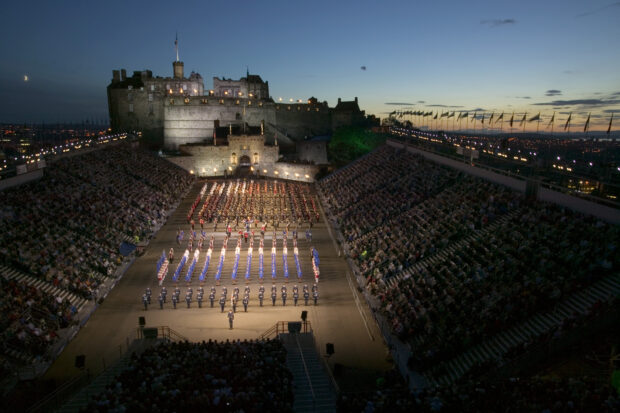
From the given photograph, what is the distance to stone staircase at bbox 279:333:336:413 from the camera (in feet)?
40.5

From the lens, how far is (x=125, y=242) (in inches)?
1107

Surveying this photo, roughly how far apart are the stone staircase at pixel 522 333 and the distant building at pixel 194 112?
5834 centimetres

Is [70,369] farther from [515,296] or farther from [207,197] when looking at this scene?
[207,197]

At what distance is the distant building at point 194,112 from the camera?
68.9m

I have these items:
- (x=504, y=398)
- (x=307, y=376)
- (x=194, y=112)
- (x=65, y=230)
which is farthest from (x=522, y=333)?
(x=194, y=112)

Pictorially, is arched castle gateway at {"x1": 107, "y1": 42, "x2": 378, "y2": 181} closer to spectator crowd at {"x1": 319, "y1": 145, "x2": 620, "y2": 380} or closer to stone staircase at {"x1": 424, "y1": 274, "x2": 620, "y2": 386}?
spectator crowd at {"x1": 319, "y1": 145, "x2": 620, "y2": 380}

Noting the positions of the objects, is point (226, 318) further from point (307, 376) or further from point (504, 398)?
point (504, 398)

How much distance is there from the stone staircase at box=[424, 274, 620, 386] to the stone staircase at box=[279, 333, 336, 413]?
142 inches

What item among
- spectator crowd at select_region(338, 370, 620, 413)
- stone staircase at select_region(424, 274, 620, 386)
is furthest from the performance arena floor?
spectator crowd at select_region(338, 370, 620, 413)

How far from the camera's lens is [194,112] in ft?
229

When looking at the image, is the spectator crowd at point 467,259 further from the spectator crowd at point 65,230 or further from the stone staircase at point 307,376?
the spectator crowd at point 65,230

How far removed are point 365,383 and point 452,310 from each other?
15.4 feet

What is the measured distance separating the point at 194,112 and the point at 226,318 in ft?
185

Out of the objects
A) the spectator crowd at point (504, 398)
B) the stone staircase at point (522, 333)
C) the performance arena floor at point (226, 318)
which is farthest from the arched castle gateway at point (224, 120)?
the spectator crowd at point (504, 398)
